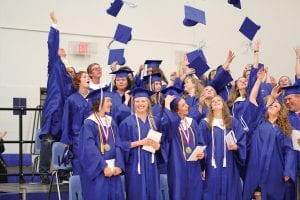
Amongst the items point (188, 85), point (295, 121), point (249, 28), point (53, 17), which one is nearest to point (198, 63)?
point (188, 85)

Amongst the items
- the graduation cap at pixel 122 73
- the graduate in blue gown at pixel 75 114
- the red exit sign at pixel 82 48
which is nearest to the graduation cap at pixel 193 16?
the graduation cap at pixel 122 73

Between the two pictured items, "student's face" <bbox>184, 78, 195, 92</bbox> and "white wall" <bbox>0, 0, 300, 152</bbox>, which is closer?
"student's face" <bbox>184, 78, 195, 92</bbox>

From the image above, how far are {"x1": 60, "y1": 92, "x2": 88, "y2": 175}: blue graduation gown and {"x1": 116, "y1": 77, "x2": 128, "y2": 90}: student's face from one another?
1.59 feet

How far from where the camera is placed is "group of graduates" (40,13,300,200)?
228 inches

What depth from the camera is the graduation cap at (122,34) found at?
838 centimetres

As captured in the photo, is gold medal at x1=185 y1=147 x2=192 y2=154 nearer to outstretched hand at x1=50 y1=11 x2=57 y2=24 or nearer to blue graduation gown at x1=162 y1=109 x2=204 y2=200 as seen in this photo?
blue graduation gown at x1=162 y1=109 x2=204 y2=200

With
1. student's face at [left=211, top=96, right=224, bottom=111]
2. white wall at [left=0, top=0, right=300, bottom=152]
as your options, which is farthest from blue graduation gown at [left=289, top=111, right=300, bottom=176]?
white wall at [left=0, top=0, right=300, bottom=152]

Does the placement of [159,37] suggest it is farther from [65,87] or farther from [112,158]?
[112,158]

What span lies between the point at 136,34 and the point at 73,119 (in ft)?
16.9

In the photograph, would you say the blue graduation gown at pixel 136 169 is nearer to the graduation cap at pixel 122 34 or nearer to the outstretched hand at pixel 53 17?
the outstretched hand at pixel 53 17

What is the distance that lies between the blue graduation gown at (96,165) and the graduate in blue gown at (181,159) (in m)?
0.76

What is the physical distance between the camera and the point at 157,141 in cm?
591

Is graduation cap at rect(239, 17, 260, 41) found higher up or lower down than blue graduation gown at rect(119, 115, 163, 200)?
higher up

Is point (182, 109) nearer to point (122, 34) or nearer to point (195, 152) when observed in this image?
point (195, 152)
